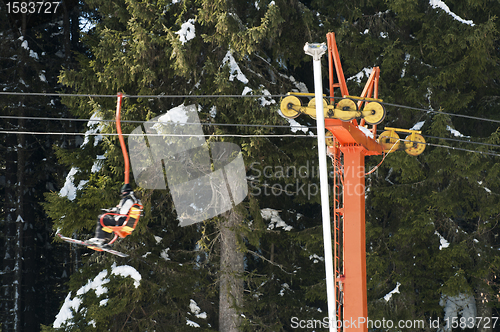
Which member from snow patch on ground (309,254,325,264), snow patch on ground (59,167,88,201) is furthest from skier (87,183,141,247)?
snow patch on ground (309,254,325,264)

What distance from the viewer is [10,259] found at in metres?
15.8

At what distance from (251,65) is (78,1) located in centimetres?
928

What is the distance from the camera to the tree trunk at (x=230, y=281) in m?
11.0

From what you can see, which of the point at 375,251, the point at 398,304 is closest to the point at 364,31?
the point at 375,251

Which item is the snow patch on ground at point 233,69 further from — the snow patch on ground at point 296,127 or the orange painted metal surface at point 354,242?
the orange painted metal surface at point 354,242

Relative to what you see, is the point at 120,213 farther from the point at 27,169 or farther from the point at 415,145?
the point at 27,169

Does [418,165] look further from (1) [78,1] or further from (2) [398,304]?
(1) [78,1]

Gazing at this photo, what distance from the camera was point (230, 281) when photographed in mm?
11172

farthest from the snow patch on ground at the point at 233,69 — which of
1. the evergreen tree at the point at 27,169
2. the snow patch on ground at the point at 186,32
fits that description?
the evergreen tree at the point at 27,169

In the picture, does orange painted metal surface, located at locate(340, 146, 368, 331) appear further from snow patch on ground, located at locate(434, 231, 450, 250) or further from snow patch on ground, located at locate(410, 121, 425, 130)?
snow patch on ground, located at locate(434, 231, 450, 250)
